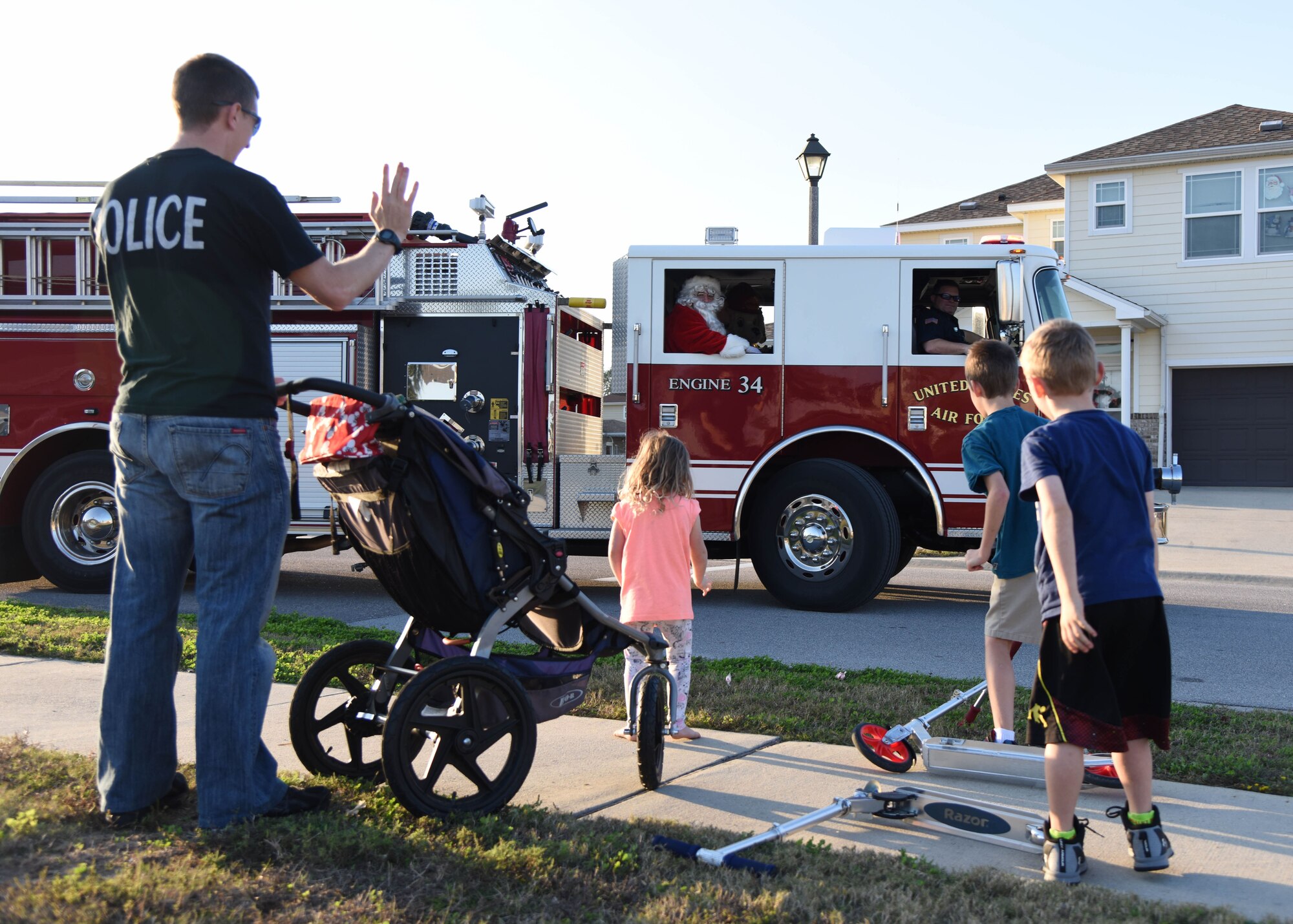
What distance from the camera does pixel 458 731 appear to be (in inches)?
143

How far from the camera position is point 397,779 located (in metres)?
3.40

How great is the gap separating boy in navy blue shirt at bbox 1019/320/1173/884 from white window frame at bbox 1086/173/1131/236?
19.9m

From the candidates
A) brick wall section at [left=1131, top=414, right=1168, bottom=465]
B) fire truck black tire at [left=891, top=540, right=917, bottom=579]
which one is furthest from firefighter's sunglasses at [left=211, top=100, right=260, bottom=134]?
brick wall section at [left=1131, top=414, right=1168, bottom=465]

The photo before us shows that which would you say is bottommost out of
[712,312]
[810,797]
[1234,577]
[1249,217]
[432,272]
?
[1234,577]

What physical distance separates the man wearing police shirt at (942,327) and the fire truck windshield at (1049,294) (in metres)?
0.53

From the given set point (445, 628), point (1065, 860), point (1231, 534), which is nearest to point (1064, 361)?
point (1065, 860)

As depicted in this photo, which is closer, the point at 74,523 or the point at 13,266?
the point at 74,523

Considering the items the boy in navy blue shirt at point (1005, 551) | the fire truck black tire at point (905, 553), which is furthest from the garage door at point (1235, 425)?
the boy in navy blue shirt at point (1005, 551)

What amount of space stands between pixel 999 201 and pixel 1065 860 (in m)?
25.0

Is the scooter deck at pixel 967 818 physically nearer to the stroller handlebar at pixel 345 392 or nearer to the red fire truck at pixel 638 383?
the stroller handlebar at pixel 345 392

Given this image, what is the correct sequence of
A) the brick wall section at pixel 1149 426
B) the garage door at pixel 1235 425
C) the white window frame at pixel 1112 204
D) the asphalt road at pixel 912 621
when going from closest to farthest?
the asphalt road at pixel 912 621 < the garage door at pixel 1235 425 < the brick wall section at pixel 1149 426 < the white window frame at pixel 1112 204

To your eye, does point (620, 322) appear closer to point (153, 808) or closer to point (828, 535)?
point (828, 535)

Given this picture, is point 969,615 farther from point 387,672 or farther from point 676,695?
point 387,672

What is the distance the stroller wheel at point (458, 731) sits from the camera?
135 inches
